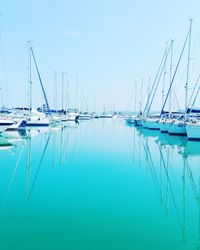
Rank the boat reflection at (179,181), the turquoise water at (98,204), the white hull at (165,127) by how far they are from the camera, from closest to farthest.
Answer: the turquoise water at (98,204) → the boat reflection at (179,181) → the white hull at (165,127)

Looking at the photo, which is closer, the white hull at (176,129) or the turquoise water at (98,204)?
the turquoise water at (98,204)

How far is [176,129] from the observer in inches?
1220

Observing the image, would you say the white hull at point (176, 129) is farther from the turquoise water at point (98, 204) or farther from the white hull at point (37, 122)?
the white hull at point (37, 122)

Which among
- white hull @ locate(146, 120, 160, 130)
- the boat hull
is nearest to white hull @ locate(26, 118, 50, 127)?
white hull @ locate(146, 120, 160, 130)

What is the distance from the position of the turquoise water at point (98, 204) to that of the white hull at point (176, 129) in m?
14.8

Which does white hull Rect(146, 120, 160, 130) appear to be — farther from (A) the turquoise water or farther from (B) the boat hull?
(A) the turquoise water

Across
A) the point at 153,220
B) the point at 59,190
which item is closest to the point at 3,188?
the point at 59,190

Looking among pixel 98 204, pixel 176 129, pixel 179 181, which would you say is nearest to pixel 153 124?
pixel 176 129

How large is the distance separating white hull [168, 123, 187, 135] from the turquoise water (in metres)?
14.8

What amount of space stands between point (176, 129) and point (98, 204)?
2394cm

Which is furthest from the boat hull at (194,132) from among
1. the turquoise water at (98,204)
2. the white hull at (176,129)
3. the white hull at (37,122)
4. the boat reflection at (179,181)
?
the white hull at (37,122)

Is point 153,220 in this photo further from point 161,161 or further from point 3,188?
point 161,161

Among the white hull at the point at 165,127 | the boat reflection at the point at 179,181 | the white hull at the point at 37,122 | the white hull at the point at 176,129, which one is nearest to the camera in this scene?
the boat reflection at the point at 179,181

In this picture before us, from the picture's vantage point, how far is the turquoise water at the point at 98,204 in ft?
20.0
